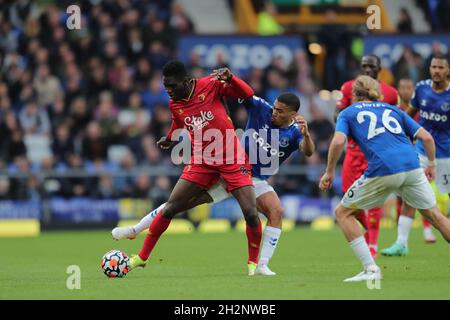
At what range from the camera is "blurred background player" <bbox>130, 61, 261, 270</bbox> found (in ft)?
41.7

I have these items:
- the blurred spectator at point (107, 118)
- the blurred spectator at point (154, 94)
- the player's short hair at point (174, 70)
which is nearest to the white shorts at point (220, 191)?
the player's short hair at point (174, 70)

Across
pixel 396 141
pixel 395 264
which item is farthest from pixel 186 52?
pixel 396 141

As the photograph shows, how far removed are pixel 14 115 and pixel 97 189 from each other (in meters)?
2.80

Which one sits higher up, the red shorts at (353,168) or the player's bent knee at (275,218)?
the red shorts at (353,168)

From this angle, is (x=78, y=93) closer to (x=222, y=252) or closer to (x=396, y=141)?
(x=222, y=252)

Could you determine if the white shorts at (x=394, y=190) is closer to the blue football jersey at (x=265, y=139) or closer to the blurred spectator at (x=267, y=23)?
the blue football jersey at (x=265, y=139)

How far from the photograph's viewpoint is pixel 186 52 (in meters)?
25.8

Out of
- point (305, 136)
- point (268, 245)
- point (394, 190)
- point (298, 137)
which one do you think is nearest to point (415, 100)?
point (298, 137)

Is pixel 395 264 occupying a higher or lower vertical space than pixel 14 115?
lower

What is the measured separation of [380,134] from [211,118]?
→ 7.09ft

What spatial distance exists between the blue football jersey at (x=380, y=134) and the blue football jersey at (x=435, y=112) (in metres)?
4.47

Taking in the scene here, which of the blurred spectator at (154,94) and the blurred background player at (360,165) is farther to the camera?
the blurred spectator at (154,94)

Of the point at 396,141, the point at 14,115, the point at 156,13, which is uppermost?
the point at 156,13

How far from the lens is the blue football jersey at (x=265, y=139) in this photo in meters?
13.1
